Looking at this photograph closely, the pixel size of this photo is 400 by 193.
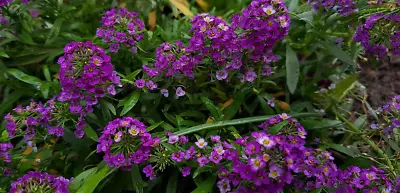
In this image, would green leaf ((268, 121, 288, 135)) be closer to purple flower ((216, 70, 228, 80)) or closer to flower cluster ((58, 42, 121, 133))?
purple flower ((216, 70, 228, 80))

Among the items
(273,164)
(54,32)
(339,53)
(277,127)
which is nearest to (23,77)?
(54,32)

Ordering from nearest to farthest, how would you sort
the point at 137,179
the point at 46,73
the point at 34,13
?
the point at 137,179 < the point at 46,73 < the point at 34,13

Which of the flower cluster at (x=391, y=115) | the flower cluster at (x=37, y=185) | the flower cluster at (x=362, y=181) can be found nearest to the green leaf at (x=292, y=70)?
the flower cluster at (x=391, y=115)

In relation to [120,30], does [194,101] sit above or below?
below

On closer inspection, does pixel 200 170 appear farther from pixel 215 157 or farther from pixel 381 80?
pixel 381 80

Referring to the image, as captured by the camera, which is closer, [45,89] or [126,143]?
[126,143]

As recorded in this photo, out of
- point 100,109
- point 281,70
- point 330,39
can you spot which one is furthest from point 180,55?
point 330,39

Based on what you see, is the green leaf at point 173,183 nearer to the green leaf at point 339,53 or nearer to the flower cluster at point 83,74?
the flower cluster at point 83,74

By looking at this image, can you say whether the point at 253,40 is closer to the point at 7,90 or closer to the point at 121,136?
the point at 121,136
